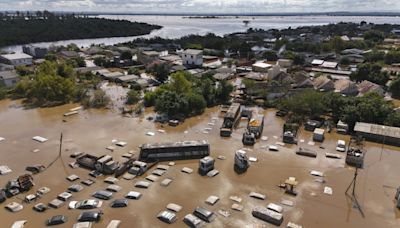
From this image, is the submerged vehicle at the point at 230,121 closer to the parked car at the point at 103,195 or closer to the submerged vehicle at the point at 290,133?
the submerged vehicle at the point at 290,133

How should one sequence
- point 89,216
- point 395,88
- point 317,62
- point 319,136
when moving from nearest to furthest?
point 89,216
point 319,136
point 395,88
point 317,62

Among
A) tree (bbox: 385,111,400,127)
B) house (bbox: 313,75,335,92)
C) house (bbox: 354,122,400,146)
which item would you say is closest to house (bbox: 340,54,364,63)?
house (bbox: 313,75,335,92)

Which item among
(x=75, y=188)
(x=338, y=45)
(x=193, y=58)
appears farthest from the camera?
(x=338, y=45)

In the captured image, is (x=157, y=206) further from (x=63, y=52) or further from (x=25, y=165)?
(x=63, y=52)

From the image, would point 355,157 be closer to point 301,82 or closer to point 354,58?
point 301,82

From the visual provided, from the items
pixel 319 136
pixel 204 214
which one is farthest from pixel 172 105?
pixel 204 214

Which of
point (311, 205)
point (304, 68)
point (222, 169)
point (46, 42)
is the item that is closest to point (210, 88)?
point (222, 169)

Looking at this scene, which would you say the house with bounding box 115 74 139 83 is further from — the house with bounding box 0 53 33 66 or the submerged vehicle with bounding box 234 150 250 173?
the submerged vehicle with bounding box 234 150 250 173
